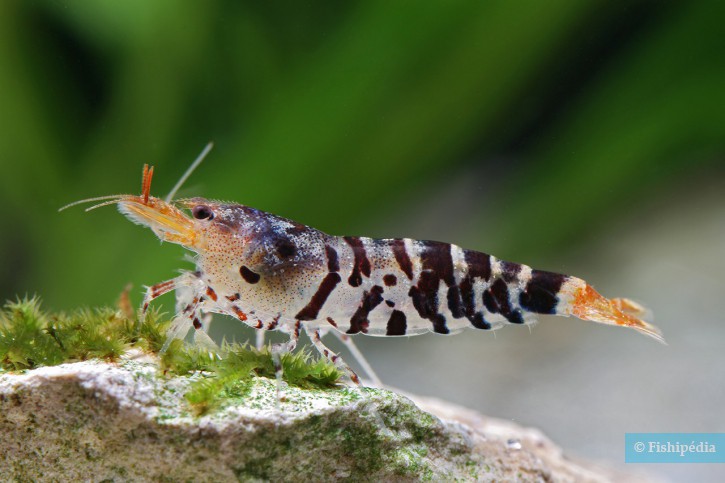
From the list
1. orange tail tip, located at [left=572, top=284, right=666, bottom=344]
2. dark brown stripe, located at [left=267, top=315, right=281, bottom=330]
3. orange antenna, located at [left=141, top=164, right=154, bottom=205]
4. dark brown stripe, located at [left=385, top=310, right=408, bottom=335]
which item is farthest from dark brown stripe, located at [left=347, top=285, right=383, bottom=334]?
orange antenna, located at [left=141, top=164, right=154, bottom=205]

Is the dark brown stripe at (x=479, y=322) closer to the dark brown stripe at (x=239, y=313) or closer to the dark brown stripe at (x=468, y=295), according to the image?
the dark brown stripe at (x=468, y=295)

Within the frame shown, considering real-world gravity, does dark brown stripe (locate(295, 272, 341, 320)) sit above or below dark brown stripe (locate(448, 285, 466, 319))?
below

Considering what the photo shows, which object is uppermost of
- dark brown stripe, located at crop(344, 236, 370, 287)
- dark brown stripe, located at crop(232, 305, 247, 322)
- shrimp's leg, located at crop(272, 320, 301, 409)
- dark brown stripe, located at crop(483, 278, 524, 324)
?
dark brown stripe, located at crop(483, 278, 524, 324)

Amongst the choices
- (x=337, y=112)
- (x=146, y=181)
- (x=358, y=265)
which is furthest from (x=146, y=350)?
(x=337, y=112)

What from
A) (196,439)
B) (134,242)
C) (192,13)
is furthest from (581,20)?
(196,439)

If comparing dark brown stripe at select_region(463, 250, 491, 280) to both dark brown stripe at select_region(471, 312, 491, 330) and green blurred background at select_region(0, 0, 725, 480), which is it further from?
green blurred background at select_region(0, 0, 725, 480)

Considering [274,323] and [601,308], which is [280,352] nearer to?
[274,323]

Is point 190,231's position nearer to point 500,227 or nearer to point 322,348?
point 322,348
